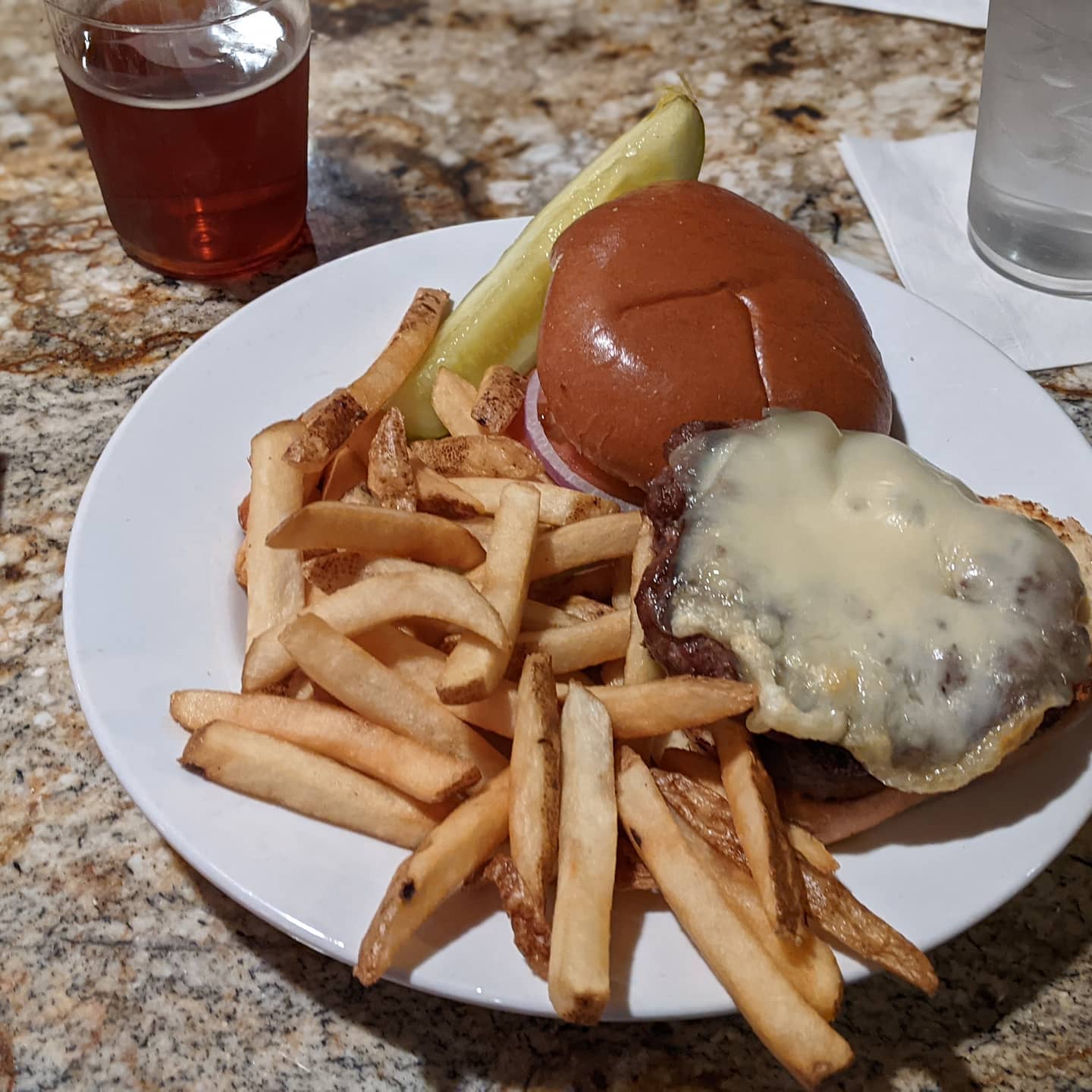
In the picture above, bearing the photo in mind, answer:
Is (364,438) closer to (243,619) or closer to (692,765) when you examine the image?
(243,619)

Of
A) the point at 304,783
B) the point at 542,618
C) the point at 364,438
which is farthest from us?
the point at 364,438

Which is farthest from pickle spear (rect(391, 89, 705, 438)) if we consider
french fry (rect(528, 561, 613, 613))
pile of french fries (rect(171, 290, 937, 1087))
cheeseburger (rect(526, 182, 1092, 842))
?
french fry (rect(528, 561, 613, 613))

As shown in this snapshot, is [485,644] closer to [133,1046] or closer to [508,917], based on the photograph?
[508,917]

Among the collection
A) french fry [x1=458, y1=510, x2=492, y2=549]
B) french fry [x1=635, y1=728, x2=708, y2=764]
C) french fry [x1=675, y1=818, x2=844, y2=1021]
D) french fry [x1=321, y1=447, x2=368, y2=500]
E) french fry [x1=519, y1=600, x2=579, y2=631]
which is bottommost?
french fry [x1=635, y1=728, x2=708, y2=764]

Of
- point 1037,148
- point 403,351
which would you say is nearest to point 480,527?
point 403,351

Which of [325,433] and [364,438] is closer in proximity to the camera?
[325,433]

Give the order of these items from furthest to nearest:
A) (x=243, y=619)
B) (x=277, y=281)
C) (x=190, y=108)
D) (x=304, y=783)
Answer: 1. (x=277, y=281)
2. (x=190, y=108)
3. (x=243, y=619)
4. (x=304, y=783)

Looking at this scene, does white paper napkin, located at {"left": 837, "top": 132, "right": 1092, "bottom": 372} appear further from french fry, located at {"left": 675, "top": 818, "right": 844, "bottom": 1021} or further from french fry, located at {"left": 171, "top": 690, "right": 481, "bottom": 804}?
french fry, located at {"left": 171, "top": 690, "right": 481, "bottom": 804}

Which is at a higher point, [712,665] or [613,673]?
[712,665]
